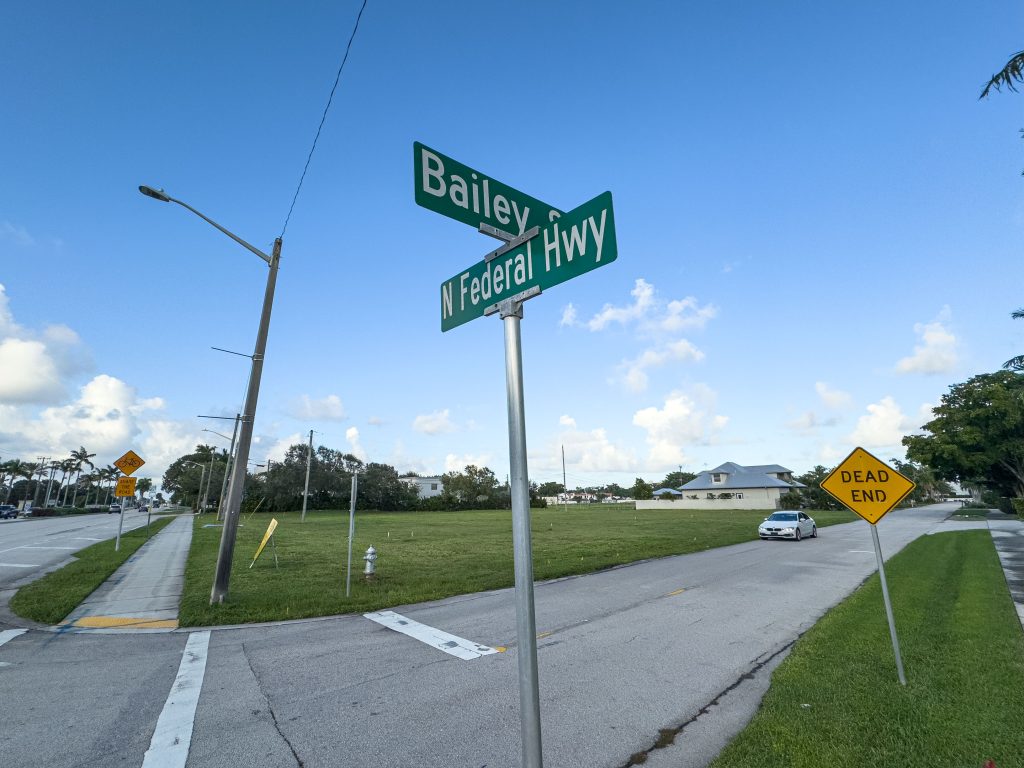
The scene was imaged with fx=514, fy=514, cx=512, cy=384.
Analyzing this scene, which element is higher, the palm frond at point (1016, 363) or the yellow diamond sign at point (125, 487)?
the palm frond at point (1016, 363)

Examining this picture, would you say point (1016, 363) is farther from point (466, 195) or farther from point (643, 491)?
point (643, 491)

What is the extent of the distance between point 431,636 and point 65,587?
860cm

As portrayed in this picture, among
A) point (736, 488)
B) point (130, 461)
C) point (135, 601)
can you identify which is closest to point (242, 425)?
point (135, 601)

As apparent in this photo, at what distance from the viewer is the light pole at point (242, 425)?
8.91 metres

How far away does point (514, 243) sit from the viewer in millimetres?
2666

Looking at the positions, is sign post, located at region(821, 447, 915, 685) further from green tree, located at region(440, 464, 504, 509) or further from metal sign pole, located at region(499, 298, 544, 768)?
green tree, located at region(440, 464, 504, 509)

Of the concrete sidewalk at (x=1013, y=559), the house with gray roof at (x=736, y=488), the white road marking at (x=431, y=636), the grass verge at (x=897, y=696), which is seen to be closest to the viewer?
the grass verge at (x=897, y=696)

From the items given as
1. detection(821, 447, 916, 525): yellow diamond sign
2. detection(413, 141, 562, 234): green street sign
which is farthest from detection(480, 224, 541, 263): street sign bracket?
detection(821, 447, 916, 525): yellow diamond sign

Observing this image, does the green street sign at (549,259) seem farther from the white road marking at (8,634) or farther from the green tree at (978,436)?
the green tree at (978,436)

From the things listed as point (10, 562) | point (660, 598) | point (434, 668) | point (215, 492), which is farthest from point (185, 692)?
point (215, 492)

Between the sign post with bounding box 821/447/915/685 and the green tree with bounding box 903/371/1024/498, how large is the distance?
44.9 meters

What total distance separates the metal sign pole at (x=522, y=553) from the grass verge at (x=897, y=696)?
2.36 m

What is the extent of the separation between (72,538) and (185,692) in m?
23.9

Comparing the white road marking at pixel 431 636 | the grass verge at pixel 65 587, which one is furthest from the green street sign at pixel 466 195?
the grass verge at pixel 65 587
